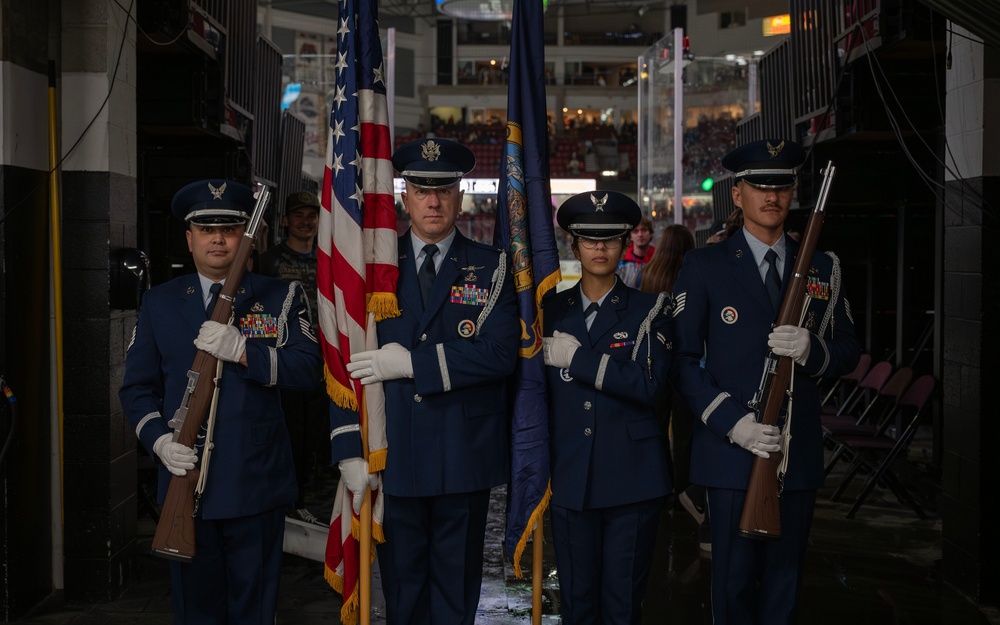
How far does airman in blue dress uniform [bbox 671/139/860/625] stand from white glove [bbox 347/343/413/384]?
912 mm

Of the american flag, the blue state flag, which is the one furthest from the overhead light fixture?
the american flag

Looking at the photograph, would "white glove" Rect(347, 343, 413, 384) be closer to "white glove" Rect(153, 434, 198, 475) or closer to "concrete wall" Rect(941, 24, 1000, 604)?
"white glove" Rect(153, 434, 198, 475)

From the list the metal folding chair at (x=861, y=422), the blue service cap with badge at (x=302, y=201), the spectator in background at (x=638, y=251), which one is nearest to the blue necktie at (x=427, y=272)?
the blue service cap with badge at (x=302, y=201)

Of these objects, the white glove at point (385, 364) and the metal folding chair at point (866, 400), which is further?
the metal folding chair at point (866, 400)

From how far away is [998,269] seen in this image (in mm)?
4664

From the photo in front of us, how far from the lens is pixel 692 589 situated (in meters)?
4.91

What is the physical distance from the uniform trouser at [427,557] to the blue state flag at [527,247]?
201 mm

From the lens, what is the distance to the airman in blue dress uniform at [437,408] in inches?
127

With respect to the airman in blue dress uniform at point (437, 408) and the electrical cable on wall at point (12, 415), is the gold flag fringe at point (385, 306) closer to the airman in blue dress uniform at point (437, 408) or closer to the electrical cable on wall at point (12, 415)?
the airman in blue dress uniform at point (437, 408)

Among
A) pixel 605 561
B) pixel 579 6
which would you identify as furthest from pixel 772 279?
pixel 579 6

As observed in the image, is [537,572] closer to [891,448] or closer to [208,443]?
[208,443]

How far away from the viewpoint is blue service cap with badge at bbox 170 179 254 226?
3.21 meters

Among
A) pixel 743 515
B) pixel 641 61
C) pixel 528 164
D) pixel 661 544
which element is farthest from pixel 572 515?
pixel 641 61

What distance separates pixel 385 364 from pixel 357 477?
0.37m
